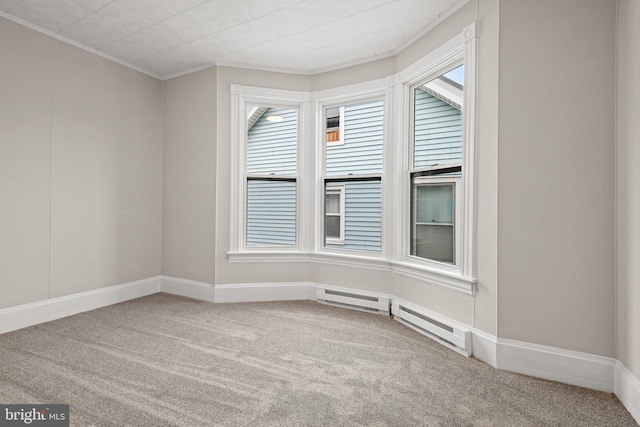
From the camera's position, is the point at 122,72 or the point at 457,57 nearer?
the point at 457,57

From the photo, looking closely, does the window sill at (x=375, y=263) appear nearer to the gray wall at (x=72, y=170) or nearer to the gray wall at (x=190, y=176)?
the gray wall at (x=190, y=176)

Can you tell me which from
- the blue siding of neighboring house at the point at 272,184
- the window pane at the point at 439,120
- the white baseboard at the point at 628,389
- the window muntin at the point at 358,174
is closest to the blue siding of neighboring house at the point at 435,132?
the window pane at the point at 439,120

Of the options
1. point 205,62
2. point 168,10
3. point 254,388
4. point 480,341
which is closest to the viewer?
point 254,388

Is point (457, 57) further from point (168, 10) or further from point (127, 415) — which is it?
point (127, 415)

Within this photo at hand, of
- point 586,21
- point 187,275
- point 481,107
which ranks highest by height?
point 586,21

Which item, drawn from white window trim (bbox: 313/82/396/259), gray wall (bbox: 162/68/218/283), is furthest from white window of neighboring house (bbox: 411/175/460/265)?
gray wall (bbox: 162/68/218/283)

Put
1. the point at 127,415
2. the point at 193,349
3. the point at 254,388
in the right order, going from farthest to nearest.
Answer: the point at 193,349, the point at 254,388, the point at 127,415

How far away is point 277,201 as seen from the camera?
4.25 meters

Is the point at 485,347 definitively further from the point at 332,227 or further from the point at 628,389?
the point at 332,227

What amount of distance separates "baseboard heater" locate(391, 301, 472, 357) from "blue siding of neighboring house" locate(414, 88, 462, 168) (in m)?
1.36

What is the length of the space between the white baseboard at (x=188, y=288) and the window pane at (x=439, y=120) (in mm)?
2714

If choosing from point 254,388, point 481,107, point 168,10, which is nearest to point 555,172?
point 481,107

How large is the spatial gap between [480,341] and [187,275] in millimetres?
3300

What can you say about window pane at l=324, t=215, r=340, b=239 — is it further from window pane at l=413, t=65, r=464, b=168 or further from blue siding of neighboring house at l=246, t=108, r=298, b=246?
window pane at l=413, t=65, r=464, b=168
